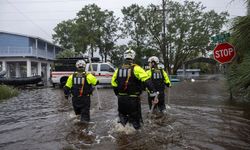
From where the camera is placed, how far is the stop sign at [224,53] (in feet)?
35.4

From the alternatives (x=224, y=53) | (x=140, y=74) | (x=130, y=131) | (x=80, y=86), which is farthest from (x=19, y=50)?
(x=140, y=74)

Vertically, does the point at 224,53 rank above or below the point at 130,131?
above

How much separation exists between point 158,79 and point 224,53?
2785 mm

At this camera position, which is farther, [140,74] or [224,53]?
[224,53]

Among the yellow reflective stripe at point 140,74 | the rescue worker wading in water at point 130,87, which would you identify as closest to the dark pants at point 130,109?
the rescue worker wading in water at point 130,87

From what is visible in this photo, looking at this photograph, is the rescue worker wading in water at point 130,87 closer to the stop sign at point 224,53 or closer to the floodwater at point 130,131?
Result: the floodwater at point 130,131

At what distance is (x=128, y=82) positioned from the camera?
7.00 metres

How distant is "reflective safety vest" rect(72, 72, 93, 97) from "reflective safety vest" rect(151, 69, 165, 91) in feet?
7.64

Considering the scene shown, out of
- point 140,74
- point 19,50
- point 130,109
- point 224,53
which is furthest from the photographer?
point 19,50

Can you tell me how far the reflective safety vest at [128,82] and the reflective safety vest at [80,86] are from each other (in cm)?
137

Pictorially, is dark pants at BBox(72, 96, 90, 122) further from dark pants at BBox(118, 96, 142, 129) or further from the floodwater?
dark pants at BBox(118, 96, 142, 129)

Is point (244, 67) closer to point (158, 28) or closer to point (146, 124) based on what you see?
point (146, 124)

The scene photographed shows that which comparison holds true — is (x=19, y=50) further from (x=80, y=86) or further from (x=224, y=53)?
(x=80, y=86)

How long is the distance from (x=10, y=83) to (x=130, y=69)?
70.1ft
